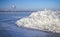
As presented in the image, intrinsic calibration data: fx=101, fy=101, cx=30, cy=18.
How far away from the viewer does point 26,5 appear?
1220 millimetres

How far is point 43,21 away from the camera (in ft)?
3.91

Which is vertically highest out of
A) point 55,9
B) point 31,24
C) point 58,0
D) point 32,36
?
point 58,0

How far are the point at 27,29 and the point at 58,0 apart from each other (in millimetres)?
510

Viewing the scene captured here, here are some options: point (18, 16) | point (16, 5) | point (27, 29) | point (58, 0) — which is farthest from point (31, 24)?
point (58, 0)

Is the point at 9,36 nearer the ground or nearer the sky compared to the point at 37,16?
nearer the ground

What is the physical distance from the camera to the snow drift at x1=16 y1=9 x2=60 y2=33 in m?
1.18

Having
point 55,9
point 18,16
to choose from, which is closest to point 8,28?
point 18,16

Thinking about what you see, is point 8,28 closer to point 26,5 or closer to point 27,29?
point 27,29

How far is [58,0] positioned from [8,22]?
0.65m

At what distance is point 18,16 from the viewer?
3.95 feet

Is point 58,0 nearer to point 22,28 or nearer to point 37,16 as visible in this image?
point 37,16

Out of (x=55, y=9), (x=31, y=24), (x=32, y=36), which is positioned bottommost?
(x=32, y=36)

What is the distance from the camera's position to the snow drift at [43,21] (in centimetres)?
118

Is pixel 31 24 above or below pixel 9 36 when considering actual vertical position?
above
